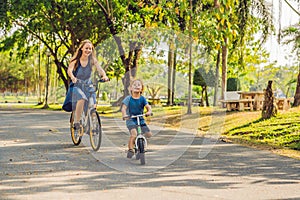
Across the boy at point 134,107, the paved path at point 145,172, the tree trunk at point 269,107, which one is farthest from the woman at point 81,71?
the tree trunk at point 269,107

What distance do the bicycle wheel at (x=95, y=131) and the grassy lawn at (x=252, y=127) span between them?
3.83 meters

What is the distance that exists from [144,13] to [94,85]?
621 inches

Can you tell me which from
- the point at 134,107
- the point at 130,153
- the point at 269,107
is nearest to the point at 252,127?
the point at 269,107

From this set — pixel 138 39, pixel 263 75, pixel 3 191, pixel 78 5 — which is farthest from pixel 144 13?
pixel 263 75

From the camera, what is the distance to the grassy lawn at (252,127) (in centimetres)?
1214

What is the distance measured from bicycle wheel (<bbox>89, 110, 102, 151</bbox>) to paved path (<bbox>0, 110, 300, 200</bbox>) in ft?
0.57

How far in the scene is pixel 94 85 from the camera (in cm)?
949

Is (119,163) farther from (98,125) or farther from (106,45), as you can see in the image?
(106,45)

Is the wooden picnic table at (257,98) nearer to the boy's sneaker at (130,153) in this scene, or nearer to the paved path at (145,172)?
the paved path at (145,172)

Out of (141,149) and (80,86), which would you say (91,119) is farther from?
(141,149)

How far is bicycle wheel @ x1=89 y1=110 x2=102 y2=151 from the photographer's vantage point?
901 cm

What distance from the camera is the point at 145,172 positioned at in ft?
24.0

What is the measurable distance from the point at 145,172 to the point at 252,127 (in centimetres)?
879

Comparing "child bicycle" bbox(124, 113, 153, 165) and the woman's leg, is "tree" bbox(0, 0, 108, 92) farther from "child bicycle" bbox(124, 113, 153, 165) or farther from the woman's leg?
"child bicycle" bbox(124, 113, 153, 165)
